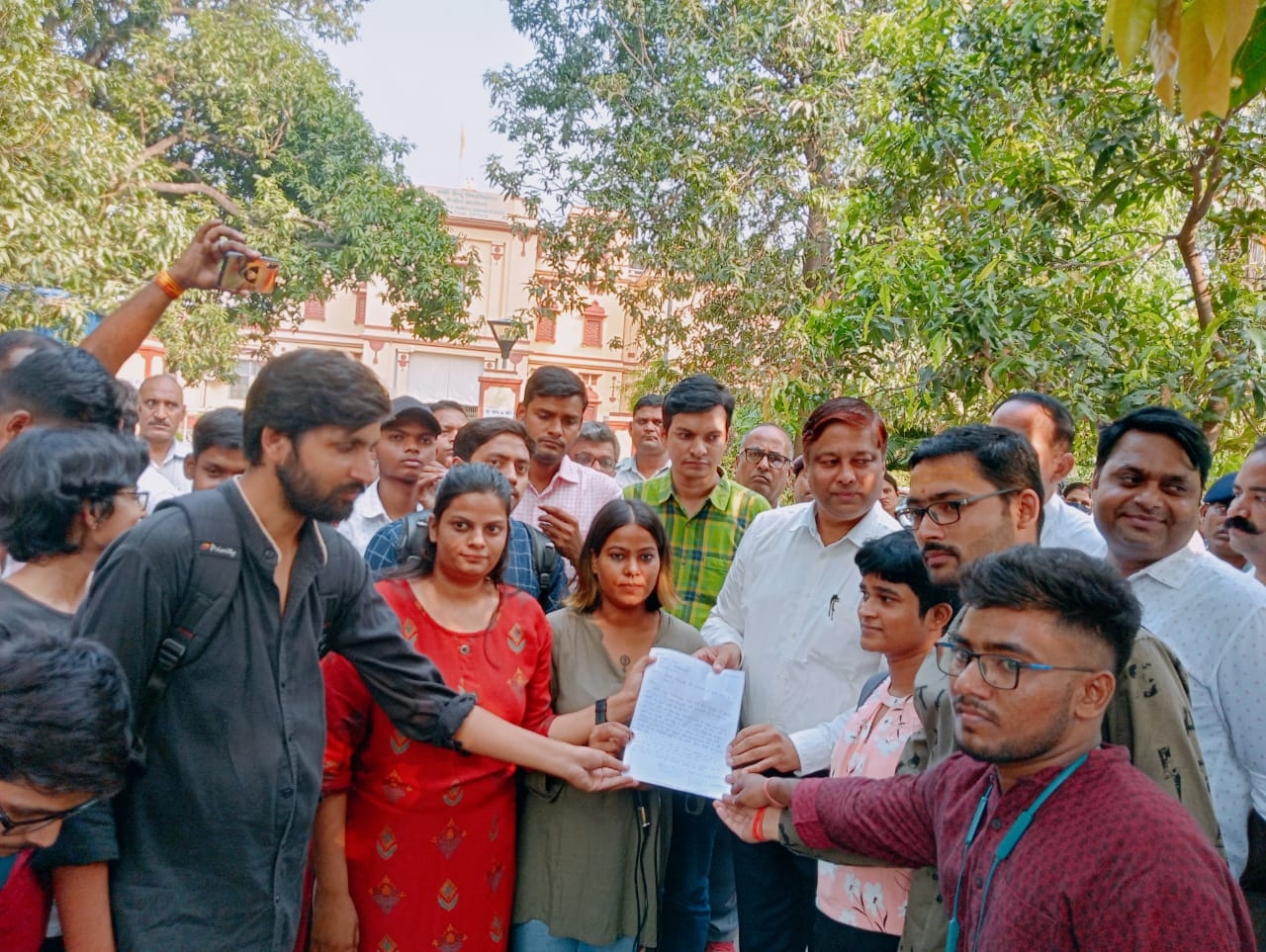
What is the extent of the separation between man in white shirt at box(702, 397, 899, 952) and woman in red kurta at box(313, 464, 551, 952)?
0.84 meters

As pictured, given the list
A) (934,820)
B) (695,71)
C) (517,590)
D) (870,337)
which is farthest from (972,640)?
(695,71)

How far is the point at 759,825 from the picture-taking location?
277 cm

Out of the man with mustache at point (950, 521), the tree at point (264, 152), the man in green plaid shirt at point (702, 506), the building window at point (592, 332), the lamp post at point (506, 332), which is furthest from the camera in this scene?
the building window at point (592, 332)

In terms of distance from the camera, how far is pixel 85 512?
2.43 meters

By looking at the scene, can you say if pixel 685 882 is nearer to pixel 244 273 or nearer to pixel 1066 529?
pixel 1066 529

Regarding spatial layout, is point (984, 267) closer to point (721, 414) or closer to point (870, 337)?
point (870, 337)

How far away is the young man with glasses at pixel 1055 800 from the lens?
1.77m

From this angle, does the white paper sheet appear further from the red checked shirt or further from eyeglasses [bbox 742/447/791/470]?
eyeglasses [bbox 742/447/791/470]

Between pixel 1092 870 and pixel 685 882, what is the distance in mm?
2338

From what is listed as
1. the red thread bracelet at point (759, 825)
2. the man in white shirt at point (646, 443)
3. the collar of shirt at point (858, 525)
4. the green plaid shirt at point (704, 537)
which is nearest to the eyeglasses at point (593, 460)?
the man in white shirt at point (646, 443)

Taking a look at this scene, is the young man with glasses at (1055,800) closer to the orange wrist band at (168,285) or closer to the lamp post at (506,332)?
the orange wrist band at (168,285)

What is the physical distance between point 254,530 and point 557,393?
2790 millimetres

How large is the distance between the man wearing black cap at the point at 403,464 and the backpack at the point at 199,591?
235cm

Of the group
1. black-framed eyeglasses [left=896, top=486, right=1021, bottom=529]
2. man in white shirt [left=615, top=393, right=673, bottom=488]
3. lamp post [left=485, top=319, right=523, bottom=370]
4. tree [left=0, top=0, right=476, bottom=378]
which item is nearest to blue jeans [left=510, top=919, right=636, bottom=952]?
black-framed eyeglasses [left=896, top=486, right=1021, bottom=529]
